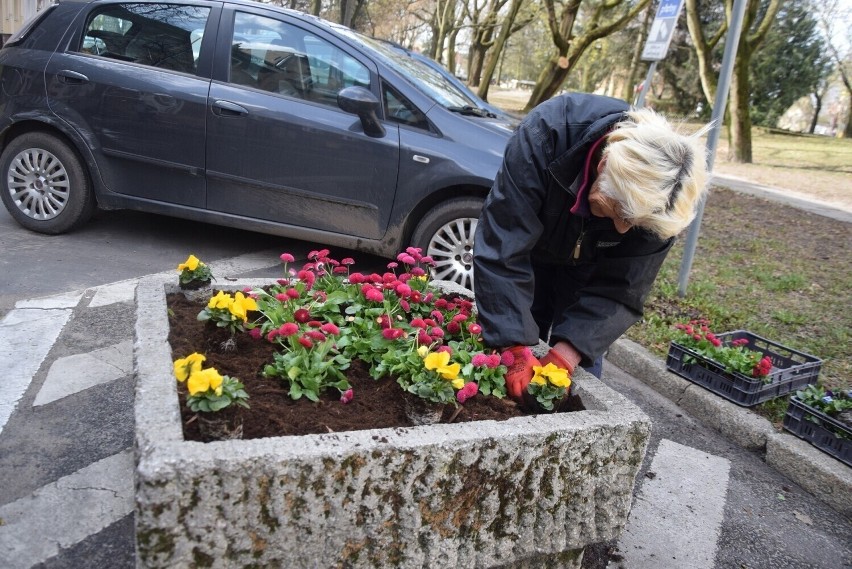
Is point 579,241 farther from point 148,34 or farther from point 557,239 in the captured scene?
point 148,34

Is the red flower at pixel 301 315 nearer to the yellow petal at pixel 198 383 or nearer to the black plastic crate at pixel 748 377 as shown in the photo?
the yellow petal at pixel 198 383

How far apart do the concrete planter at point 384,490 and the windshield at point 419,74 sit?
3.34 metres

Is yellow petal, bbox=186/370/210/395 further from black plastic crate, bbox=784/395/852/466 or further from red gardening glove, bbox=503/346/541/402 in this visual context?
black plastic crate, bbox=784/395/852/466

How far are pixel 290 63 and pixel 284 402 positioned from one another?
3.50 m

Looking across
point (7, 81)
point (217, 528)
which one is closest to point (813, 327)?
point (217, 528)

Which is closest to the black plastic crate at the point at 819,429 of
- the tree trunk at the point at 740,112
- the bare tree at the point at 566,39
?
the tree trunk at the point at 740,112

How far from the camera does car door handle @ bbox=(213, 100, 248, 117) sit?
4.79m

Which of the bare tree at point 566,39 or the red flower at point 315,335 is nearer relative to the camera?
the red flower at point 315,335

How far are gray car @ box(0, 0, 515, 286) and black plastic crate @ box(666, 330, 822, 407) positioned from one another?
158 centimetres

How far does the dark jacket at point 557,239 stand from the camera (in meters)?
2.32

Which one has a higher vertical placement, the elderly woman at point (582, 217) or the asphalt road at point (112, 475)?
the elderly woman at point (582, 217)

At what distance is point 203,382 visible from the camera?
180cm

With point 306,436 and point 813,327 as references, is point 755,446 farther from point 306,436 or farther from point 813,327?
point 306,436

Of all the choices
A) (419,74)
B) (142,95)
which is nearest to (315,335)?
(142,95)
